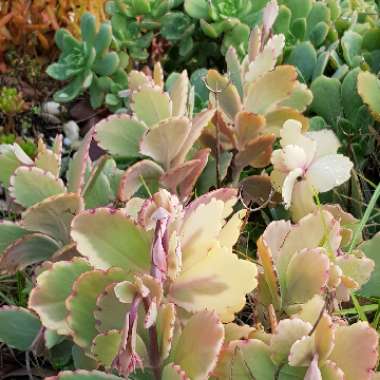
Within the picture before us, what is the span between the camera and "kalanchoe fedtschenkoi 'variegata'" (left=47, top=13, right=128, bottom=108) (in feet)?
5.85

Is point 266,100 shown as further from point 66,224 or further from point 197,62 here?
point 197,62

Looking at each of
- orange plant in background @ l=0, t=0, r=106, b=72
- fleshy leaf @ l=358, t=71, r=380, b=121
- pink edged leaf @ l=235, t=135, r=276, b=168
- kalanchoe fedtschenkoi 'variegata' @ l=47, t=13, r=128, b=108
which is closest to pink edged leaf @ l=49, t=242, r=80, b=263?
pink edged leaf @ l=235, t=135, r=276, b=168

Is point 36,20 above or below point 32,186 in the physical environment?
below

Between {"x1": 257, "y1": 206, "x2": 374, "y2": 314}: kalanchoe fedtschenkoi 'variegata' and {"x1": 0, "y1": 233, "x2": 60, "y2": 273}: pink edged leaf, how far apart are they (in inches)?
Result: 10.8

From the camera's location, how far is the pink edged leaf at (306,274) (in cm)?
75

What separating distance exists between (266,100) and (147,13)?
67 cm

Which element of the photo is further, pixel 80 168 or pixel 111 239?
pixel 80 168

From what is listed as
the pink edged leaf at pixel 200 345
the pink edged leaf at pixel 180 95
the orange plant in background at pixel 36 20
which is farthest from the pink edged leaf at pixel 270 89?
the orange plant in background at pixel 36 20

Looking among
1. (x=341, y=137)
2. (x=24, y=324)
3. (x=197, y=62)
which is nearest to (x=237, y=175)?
(x=341, y=137)

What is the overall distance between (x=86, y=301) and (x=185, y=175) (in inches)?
11.7

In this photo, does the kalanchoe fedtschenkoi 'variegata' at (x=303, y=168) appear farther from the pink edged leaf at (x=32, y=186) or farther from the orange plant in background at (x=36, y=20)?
the orange plant in background at (x=36, y=20)

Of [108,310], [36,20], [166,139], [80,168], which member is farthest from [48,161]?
[36,20]

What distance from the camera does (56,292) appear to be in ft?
2.59

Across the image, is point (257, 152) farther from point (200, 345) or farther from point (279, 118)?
point (200, 345)
